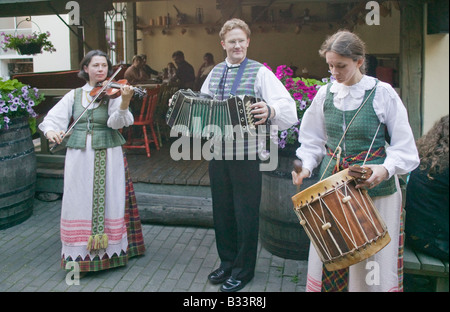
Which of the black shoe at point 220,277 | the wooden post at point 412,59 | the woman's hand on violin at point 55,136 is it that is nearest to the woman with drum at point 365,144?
the black shoe at point 220,277

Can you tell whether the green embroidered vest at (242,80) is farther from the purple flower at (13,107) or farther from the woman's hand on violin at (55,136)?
the purple flower at (13,107)

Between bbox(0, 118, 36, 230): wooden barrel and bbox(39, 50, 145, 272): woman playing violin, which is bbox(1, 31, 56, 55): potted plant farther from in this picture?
bbox(39, 50, 145, 272): woman playing violin

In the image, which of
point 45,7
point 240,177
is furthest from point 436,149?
point 45,7

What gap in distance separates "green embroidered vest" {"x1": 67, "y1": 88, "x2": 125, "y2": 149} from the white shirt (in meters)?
1.18

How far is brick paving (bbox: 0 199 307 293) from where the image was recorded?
10.8 ft

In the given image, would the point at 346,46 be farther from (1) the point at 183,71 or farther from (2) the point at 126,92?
(1) the point at 183,71

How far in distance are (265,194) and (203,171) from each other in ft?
4.35

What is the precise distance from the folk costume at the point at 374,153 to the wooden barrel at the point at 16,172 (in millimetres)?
3184

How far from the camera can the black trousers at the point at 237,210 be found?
3.04 meters

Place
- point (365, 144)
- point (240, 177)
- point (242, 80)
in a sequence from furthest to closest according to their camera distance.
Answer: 1. point (240, 177)
2. point (242, 80)
3. point (365, 144)

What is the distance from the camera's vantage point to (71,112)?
135 inches

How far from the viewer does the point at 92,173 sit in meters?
3.35

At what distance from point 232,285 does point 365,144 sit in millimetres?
1409
